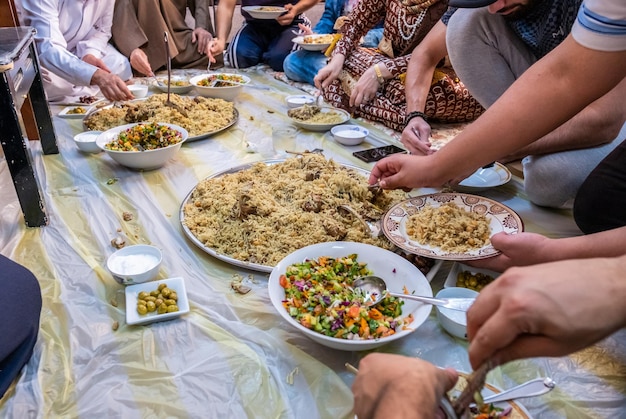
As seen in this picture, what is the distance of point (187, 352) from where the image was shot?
1.18 metres

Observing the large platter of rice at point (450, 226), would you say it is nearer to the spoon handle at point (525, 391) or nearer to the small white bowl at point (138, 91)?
the spoon handle at point (525, 391)

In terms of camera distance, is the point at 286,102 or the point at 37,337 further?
the point at 286,102

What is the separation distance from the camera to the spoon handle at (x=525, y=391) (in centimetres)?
92

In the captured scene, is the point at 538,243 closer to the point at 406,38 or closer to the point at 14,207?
the point at 14,207

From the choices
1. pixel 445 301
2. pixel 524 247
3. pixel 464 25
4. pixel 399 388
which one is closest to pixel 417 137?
pixel 464 25

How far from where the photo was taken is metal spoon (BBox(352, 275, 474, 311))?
114cm

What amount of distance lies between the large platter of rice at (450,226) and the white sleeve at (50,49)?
6.66 ft

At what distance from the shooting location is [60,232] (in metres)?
1.66

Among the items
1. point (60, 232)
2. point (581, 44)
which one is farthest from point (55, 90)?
point (581, 44)

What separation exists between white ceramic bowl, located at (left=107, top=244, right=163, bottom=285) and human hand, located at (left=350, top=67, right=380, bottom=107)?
68.1 inches

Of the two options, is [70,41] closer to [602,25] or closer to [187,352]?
[187,352]

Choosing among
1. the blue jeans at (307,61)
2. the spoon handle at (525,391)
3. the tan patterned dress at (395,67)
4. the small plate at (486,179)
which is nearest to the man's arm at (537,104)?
the small plate at (486,179)

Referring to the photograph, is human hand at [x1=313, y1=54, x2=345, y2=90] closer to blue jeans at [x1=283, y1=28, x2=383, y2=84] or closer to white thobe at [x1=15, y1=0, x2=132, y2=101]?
blue jeans at [x1=283, y1=28, x2=383, y2=84]

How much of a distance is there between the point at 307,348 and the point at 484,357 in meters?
0.60
